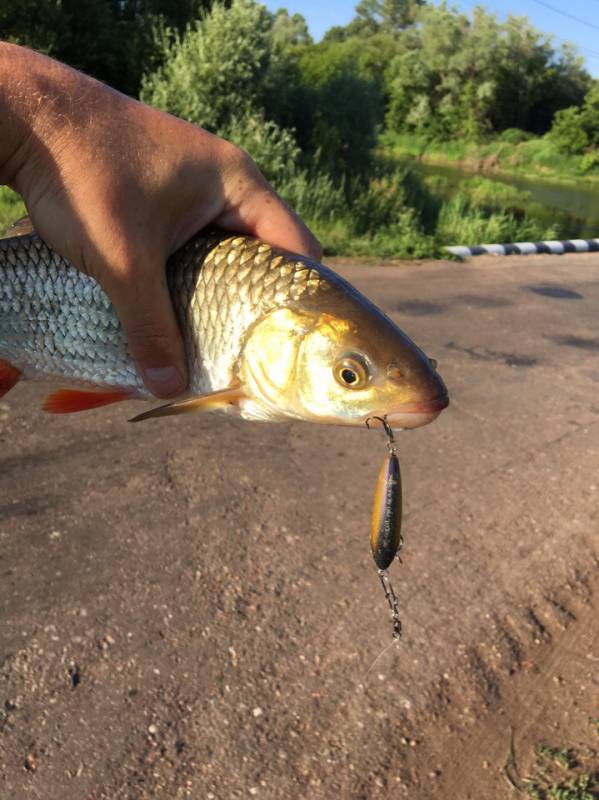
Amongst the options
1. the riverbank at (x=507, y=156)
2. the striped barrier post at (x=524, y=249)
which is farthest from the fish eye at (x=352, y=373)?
the riverbank at (x=507, y=156)

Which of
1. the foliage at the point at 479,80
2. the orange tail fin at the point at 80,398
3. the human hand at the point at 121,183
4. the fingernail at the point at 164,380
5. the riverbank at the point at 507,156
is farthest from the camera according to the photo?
the foliage at the point at 479,80

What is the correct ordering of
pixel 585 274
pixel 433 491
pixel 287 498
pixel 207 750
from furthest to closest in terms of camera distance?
pixel 585 274, pixel 433 491, pixel 287 498, pixel 207 750

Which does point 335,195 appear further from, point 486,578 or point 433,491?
point 486,578

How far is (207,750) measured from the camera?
10.8ft

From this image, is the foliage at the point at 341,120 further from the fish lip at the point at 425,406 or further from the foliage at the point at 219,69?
the fish lip at the point at 425,406

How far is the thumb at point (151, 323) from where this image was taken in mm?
2172

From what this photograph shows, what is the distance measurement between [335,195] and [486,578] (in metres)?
11.8

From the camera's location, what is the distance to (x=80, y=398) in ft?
7.83

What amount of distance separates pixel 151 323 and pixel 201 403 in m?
0.30

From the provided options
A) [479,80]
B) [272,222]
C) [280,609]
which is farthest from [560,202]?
[272,222]

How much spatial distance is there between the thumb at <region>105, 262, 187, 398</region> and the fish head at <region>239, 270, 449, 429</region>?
221mm

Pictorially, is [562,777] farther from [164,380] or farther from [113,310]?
[113,310]

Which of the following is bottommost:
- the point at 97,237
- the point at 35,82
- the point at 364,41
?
the point at 97,237

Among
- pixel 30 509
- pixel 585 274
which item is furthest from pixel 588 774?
pixel 585 274
